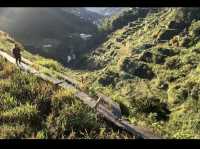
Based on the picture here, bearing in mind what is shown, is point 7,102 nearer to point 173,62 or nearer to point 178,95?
point 178,95

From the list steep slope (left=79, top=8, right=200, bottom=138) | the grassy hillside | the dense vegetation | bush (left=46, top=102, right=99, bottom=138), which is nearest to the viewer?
the grassy hillside

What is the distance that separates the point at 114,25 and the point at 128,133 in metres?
121

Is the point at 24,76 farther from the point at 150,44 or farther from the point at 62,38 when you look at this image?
the point at 62,38

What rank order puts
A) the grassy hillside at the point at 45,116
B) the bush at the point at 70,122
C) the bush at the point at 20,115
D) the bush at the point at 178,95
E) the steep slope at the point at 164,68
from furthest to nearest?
1. the bush at the point at 178,95
2. the steep slope at the point at 164,68
3. the bush at the point at 20,115
4. the bush at the point at 70,122
5. the grassy hillside at the point at 45,116

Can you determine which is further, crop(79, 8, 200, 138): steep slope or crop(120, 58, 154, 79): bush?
crop(120, 58, 154, 79): bush

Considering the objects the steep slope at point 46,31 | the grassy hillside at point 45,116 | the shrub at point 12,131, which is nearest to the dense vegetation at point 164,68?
the grassy hillside at point 45,116

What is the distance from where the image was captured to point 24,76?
11258 mm

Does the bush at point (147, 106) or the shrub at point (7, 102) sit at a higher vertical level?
the shrub at point (7, 102)

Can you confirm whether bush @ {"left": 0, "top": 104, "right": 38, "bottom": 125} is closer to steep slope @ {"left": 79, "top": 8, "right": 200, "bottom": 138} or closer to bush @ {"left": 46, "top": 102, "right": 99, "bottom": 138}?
bush @ {"left": 46, "top": 102, "right": 99, "bottom": 138}

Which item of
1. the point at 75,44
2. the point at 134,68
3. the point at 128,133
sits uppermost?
the point at 128,133

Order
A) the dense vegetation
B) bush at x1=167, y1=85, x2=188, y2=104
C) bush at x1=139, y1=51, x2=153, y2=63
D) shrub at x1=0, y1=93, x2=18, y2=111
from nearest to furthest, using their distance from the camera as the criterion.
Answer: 1. shrub at x1=0, y1=93, x2=18, y2=111
2. the dense vegetation
3. bush at x1=167, y1=85, x2=188, y2=104
4. bush at x1=139, y1=51, x2=153, y2=63

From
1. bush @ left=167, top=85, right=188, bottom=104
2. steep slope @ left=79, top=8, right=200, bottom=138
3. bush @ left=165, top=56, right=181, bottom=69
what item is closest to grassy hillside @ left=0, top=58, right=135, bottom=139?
steep slope @ left=79, top=8, right=200, bottom=138

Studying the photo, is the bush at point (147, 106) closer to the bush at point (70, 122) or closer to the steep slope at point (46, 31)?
the bush at point (70, 122)

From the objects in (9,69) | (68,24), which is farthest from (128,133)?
(68,24)
